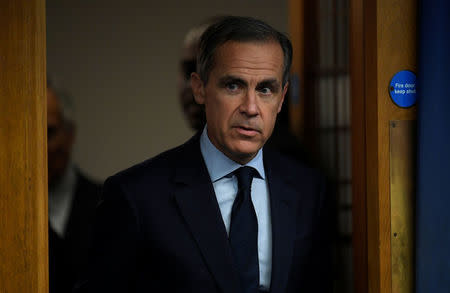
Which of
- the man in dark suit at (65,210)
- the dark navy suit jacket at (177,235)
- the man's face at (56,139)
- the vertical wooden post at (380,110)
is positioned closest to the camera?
the dark navy suit jacket at (177,235)

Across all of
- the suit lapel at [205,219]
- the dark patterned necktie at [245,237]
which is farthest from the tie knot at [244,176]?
the suit lapel at [205,219]

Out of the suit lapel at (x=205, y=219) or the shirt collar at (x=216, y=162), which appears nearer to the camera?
the suit lapel at (x=205, y=219)

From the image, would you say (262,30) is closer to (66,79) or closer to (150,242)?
(150,242)

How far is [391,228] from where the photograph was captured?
2.07 m

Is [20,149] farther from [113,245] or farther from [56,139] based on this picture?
[56,139]

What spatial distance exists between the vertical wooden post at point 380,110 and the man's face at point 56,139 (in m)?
2.50

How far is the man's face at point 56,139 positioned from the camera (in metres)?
4.11

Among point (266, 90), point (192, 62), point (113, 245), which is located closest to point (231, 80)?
point (266, 90)

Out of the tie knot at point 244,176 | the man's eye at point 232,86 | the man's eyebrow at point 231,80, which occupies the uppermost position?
the man's eyebrow at point 231,80

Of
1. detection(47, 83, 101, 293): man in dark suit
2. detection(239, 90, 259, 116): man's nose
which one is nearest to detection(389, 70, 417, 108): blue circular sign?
detection(239, 90, 259, 116): man's nose

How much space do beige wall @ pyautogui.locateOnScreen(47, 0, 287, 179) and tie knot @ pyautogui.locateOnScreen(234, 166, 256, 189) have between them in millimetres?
4116

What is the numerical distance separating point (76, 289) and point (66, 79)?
4379 millimetres

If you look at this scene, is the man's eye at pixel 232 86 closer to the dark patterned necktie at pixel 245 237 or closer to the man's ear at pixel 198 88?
the man's ear at pixel 198 88

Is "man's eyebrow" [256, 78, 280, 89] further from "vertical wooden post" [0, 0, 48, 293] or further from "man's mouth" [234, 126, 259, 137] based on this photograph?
"vertical wooden post" [0, 0, 48, 293]
